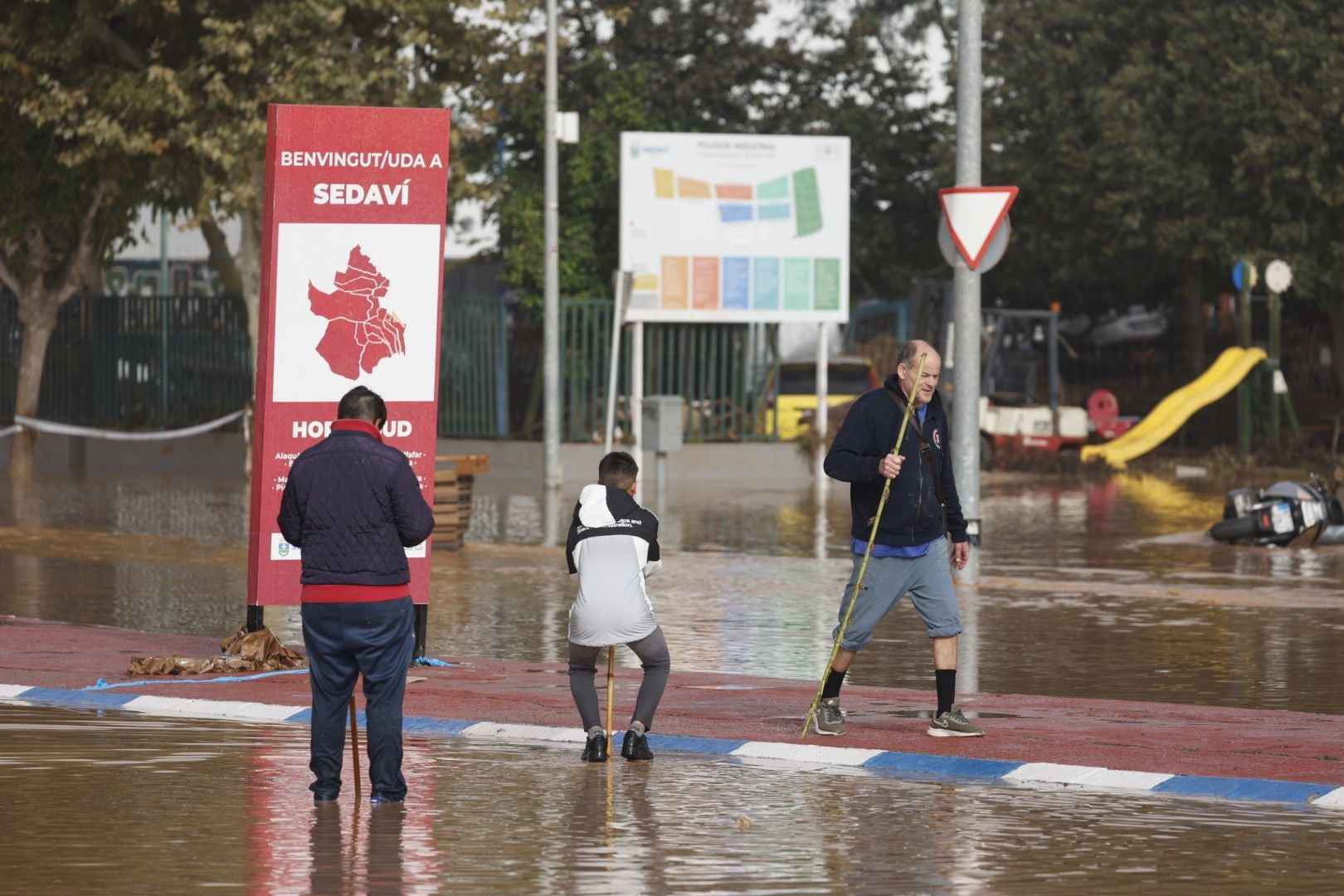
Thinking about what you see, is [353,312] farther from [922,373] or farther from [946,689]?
[946,689]

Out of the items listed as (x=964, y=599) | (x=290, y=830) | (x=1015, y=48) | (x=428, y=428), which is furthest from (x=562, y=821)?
(x=1015, y=48)

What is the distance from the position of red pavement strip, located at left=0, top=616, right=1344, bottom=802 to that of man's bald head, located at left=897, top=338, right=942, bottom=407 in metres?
1.52

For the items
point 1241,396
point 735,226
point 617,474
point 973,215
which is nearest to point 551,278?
point 735,226

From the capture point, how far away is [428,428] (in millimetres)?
12586

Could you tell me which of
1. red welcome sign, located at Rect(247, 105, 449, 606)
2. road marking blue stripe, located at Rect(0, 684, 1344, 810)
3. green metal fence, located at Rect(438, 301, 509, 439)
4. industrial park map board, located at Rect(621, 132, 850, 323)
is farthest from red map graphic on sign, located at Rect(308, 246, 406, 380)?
green metal fence, located at Rect(438, 301, 509, 439)

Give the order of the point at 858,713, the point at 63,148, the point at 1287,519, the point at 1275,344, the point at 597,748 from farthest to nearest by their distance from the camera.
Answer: the point at 1275,344 < the point at 63,148 < the point at 1287,519 < the point at 858,713 < the point at 597,748

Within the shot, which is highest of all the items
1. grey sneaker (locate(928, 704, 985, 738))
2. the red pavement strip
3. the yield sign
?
the yield sign

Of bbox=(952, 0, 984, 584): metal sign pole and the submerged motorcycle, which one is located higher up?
bbox=(952, 0, 984, 584): metal sign pole

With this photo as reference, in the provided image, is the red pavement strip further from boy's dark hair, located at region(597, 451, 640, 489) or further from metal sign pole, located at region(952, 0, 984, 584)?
metal sign pole, located at region(952, 0, 984, 584)

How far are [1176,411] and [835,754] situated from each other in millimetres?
30318

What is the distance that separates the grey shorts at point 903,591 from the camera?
34.0 ft

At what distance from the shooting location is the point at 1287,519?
21.3 meters

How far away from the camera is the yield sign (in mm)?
17453

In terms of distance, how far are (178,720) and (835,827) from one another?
12.8 ft
